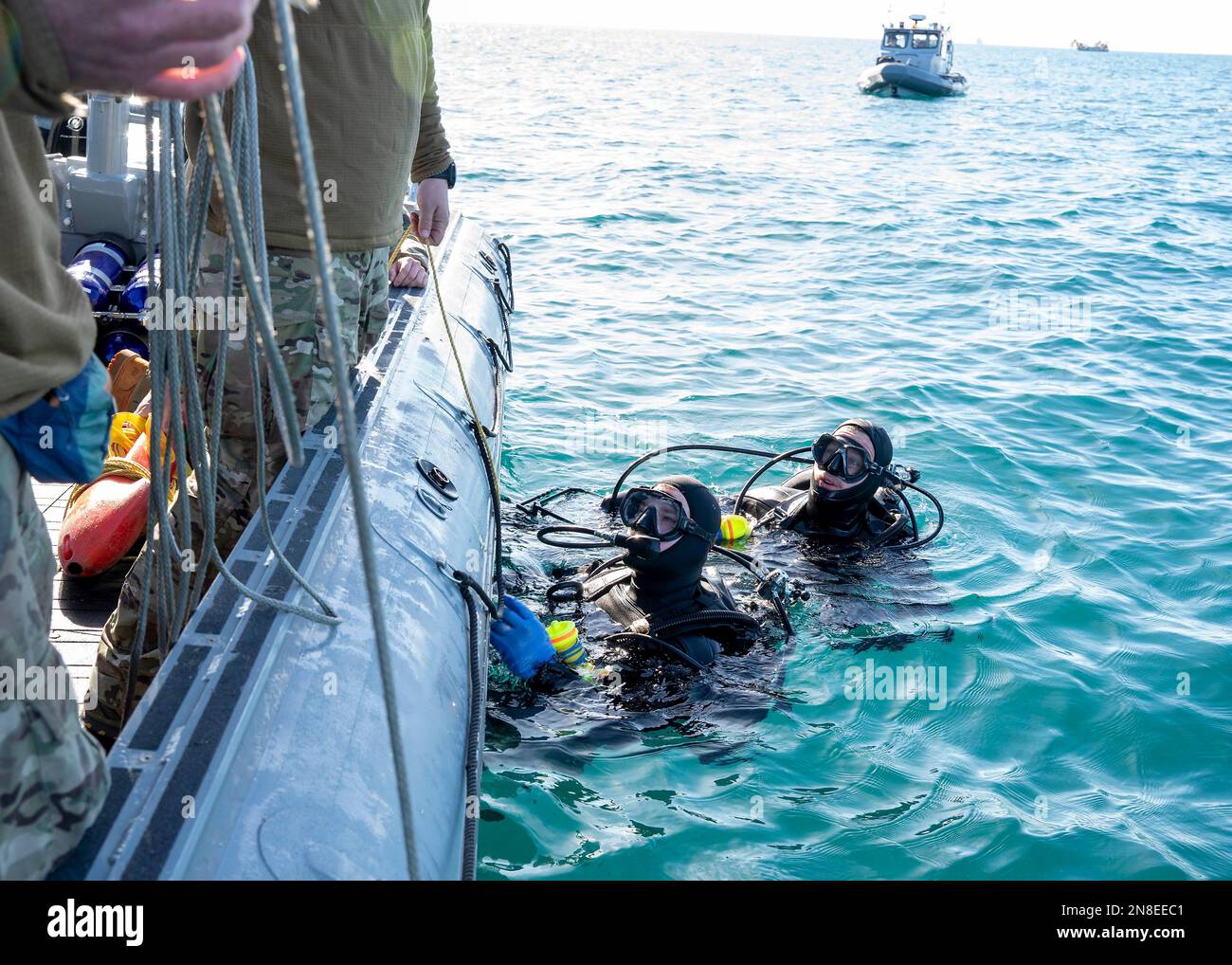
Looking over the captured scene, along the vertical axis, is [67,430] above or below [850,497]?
above

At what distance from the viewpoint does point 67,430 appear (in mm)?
1653

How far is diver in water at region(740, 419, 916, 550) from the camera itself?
5324mm

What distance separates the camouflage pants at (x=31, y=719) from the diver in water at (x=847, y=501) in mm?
4039

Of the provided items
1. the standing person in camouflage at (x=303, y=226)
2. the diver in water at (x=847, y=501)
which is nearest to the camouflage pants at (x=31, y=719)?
the standing person in camouflage at (x=303, y=226)

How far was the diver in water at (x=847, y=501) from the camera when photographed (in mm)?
5324

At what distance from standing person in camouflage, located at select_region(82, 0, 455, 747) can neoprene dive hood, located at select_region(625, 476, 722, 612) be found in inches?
57.2

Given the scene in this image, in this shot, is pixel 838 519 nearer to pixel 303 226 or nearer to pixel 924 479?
pixel 924 479

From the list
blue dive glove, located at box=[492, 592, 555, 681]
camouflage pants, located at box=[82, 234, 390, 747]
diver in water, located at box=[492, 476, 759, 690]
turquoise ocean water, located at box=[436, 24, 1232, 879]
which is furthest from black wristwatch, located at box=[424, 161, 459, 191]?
turquoise ocean water, located at box=[436, 24, 1232, 879]

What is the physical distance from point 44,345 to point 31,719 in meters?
0.54

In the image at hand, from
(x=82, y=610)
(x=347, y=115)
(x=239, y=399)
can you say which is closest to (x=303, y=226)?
(x=347, y=115)
